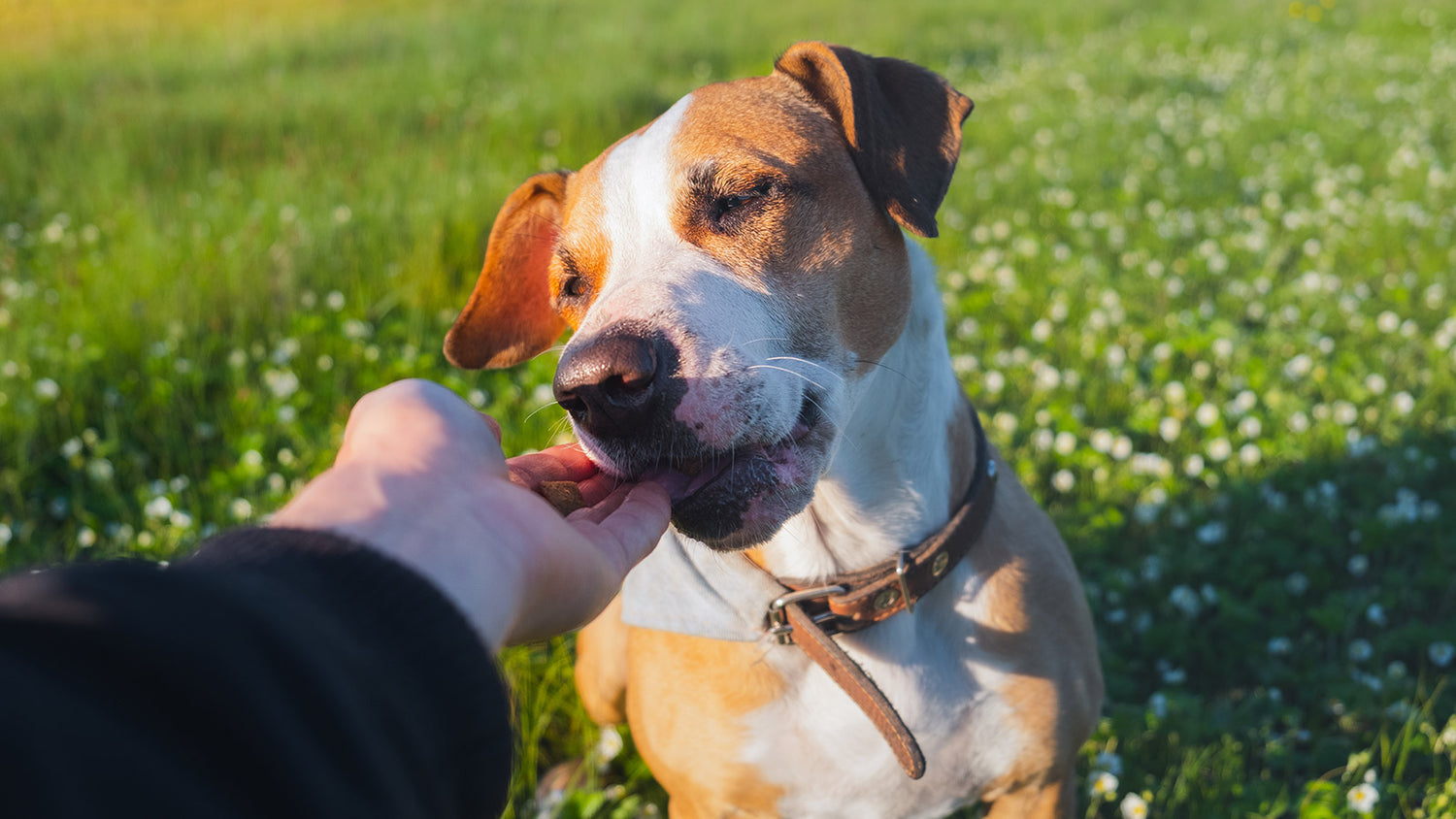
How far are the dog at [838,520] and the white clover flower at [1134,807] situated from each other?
0.24 m

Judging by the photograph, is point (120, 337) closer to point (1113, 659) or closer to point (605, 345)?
point (605, 345)

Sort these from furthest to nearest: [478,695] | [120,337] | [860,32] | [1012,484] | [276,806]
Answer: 1. [860,32]
2. [120,337]
3. [1012,484]
4. [478,695]
5. [276,806]

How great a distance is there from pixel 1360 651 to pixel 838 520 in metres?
2.06

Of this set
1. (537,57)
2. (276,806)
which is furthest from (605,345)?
(537,57)

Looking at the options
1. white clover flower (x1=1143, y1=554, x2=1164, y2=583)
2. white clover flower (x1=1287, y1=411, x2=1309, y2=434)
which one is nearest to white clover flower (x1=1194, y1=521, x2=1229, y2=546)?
white clover flower (x1=1143, y1=554, x2=1164, y2=583)

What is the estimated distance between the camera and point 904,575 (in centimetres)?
228

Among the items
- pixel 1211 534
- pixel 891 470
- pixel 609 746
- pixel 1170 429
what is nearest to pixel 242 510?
pixel 609 746

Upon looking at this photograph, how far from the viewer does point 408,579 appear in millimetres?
1075

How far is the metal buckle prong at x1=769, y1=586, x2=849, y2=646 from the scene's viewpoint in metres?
2.33

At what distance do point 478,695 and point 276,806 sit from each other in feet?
0.76

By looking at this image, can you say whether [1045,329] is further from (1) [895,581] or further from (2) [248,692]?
(2) [248,692]

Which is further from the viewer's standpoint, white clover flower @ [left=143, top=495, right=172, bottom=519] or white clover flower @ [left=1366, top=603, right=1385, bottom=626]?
white clover flower @ [left=143, top=495, right=172, bottom=519]

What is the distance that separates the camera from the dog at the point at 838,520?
218cm

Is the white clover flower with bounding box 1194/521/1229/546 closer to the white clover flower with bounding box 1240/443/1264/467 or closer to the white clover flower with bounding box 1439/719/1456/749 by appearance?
the white clover flower with bounding box 1240/443/1264/467
